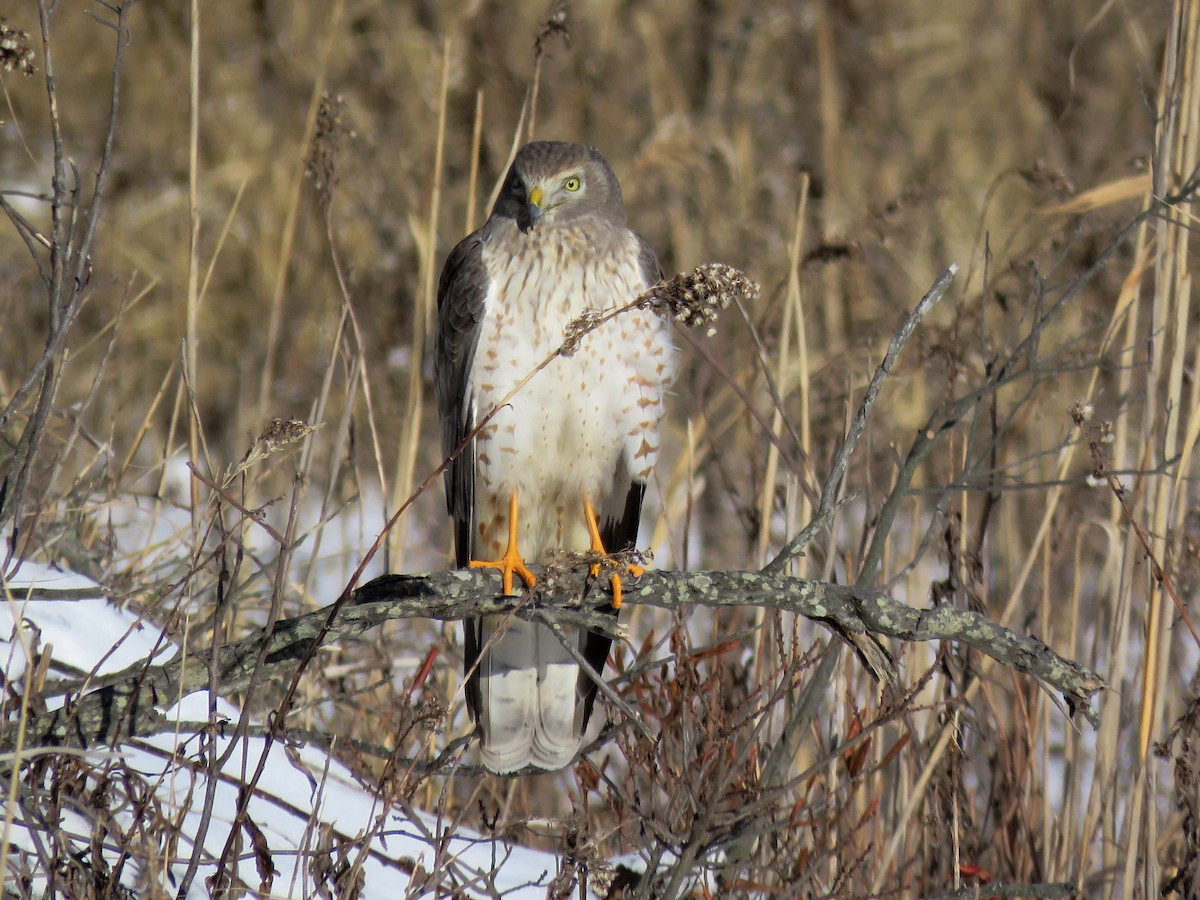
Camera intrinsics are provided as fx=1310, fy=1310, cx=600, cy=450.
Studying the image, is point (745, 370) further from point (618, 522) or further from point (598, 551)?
point (598, 551)

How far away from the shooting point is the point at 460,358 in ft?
10.3

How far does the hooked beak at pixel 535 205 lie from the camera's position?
3059 millimetres

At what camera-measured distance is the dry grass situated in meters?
2.58

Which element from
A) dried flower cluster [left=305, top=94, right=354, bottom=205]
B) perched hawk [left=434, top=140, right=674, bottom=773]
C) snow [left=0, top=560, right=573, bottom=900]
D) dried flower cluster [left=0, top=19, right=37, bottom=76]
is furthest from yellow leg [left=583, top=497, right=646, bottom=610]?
dried flower cluster [left=0, top=19, right=37, bottom=76]

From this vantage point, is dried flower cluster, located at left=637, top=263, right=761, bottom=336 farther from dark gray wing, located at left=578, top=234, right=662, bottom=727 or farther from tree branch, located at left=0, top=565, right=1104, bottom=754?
dark gray wing, located at left=578, top=234, right=662, bottom=727

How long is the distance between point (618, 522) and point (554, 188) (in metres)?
0.86

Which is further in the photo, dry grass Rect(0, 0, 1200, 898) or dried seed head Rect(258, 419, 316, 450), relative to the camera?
dry grass Rect(0, 0, 1200, 898)

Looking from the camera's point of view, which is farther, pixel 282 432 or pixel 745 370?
pixel 745 370

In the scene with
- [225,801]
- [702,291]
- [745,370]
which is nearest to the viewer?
[702,291]

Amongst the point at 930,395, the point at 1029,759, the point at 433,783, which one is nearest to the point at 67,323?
the point at 433,783

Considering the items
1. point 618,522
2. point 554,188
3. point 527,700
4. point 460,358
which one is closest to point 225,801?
point 527,700

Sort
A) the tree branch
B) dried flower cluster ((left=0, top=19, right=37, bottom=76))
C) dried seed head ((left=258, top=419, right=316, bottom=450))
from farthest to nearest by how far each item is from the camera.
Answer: the tree branch
dried flower cluster ((left=0, top=19, right=37, bottom=76))
dried seed head ((left=258, top=419, right=316, bottom=450))

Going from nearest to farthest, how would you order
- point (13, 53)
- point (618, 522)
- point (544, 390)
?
point (13, 53) < point (544, 390) < point (618, 522)

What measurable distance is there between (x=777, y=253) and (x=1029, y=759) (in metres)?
3.94
